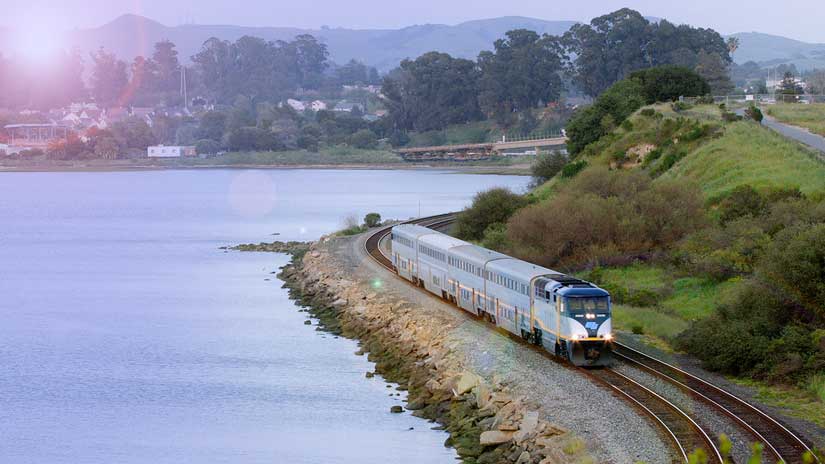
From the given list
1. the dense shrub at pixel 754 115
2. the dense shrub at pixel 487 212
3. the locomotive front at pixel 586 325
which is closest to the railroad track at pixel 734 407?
the locomotive front at pixel 586 325

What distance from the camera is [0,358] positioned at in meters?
53.1

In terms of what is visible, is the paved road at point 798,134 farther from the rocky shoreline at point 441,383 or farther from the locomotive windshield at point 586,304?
the locomotive windshield at point 586,304

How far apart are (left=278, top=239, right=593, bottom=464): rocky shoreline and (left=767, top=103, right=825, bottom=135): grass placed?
147ft

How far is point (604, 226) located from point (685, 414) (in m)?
32.6

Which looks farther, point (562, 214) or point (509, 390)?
point (562, 214)

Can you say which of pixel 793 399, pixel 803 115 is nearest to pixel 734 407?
pixel 793 399

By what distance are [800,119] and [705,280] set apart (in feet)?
174

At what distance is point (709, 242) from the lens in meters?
52.8

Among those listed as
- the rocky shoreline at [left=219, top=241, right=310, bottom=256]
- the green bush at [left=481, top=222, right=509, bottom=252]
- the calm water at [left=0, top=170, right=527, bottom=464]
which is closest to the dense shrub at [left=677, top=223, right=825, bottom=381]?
the calm water at [left=0, top=170, right=527, bottom=464]

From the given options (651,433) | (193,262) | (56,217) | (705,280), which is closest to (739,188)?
(705,280)

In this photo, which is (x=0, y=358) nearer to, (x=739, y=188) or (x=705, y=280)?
(x=705, y=280)

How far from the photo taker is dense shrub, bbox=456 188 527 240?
77.4 metres

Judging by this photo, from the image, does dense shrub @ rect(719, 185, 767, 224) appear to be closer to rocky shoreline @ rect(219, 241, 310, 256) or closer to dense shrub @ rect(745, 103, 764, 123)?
dense shrub @ rect(745, 103, 764, 123)

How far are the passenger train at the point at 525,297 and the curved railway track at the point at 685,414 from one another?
997 millimetres
